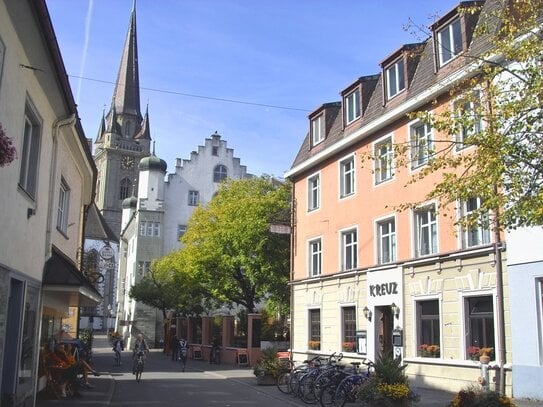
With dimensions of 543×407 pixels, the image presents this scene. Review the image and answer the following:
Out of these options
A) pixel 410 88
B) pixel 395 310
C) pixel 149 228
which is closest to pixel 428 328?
pixel 395 310

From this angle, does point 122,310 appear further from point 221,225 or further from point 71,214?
point 71,214

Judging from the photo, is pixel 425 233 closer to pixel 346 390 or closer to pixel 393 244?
pixel 393 244

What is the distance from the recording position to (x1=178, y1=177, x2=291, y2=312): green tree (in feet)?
117

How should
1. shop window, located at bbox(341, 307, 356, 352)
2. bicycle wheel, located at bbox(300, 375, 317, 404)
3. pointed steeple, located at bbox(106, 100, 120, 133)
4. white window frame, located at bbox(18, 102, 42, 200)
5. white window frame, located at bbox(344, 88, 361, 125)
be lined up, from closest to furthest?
white window frame, located at bbox(18, 102, 42, 200)
bicycle wheel, located at bbox(300, 375, 317, 404)
shop window, located at bbox(341, 307, 356, 352)
white window frame, located at bbox(344, 88, 361, 125)
pointed steeple, located at bbox(106, 100, 120, 133)

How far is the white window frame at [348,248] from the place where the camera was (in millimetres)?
23953

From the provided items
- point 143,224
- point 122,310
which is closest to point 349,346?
point 143,224

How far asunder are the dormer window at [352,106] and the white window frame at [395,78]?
2.16m

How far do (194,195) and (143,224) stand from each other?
548cm

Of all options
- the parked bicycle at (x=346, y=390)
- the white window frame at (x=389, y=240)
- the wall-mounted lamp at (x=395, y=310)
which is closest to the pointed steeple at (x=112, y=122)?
the white window frame at (x=389, y=240)

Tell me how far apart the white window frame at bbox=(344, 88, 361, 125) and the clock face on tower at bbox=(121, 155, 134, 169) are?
88238 millimetres

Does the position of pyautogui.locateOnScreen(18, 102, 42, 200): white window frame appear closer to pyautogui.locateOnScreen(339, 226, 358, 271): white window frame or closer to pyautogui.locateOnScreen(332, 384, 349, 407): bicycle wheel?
pyautogui.locateOnScreen(332, 384, 349, 407): bicycle wheel

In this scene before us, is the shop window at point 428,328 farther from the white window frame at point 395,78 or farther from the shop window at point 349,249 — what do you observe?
the white window frame at point 395,78

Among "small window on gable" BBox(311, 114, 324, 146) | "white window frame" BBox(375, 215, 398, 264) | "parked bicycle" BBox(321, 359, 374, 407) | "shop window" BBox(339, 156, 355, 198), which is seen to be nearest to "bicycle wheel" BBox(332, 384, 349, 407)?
"parked bicycle" BBox(321, 359, 374, 407)

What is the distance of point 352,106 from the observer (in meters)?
25.6
